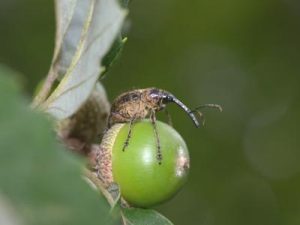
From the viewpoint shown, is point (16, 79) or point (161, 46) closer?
point (16, 79)

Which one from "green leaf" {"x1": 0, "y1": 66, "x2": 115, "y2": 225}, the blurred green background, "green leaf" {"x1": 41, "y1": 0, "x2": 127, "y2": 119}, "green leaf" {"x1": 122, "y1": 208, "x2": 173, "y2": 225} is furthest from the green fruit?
the blurred green background

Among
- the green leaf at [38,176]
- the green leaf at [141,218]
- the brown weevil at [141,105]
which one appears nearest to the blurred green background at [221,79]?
the brown weevil at [141,105]

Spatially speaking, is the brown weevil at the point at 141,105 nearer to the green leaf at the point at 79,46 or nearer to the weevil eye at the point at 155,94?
the weevil eye at the point at 155,94

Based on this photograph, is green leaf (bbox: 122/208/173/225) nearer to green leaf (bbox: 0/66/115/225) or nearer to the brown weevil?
the brown weevil

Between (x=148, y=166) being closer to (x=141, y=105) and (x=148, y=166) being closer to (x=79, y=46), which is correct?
(x=141, y=105)

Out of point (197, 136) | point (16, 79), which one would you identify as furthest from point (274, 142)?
point (16, 79)

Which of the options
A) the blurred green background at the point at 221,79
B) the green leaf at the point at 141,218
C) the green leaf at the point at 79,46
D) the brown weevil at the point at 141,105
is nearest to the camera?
the green leaf at the point at 79,46

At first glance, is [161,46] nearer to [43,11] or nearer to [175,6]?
[175,6]

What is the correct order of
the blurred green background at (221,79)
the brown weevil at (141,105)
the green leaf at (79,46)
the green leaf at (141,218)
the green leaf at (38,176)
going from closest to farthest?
the green leaf at (38,176) < the green leaf at (79,46) < the green leaf at (141,218) < the brown weevil at (141,105) < the blurred green background at (221,79)
